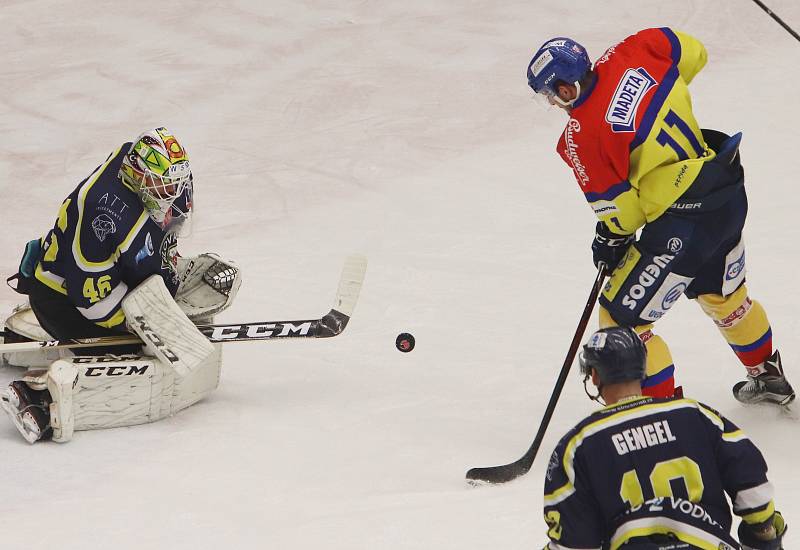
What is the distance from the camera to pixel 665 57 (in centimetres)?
356

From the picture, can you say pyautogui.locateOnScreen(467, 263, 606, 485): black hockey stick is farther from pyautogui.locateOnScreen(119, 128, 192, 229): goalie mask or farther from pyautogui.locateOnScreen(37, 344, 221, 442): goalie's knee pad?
pyautogui.locateOnScreen(119, 128, 192, 229): goalie mask

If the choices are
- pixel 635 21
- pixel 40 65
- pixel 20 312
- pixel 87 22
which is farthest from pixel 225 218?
pixel 635 21

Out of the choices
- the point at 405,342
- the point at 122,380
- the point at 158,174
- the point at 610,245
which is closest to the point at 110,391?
the point at 122,380

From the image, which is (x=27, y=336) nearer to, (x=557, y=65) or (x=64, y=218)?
(x=64, y=218)

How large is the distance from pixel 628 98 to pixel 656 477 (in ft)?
5.38

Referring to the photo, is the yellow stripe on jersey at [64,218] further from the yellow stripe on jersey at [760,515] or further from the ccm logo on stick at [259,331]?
the yellow stripe on jersey at [760,515]

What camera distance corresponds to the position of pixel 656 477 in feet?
6.59

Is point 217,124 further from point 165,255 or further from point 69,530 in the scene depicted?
point 69,530

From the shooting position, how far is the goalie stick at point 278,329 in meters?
3.93

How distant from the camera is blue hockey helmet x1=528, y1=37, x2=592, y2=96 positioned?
343 centimetres

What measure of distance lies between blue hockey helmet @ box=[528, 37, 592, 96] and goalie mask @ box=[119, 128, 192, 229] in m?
1.16

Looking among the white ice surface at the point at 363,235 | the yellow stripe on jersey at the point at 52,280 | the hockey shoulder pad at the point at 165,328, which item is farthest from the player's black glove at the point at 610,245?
the yellow stripe on jersey at the point at 52,280

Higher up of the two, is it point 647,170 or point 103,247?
point 647,170

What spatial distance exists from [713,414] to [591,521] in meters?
0.28
